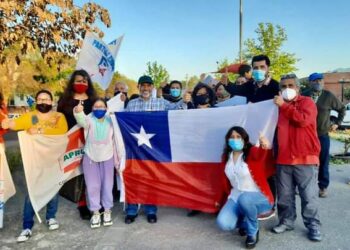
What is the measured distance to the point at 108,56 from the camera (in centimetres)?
560

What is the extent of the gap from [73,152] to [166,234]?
5.46 ft

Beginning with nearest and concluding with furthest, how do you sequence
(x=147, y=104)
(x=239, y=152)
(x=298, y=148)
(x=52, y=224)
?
(x=298, y=148)
(x=239, y=152)
(x=52, y=224)
(x=147, y=104)

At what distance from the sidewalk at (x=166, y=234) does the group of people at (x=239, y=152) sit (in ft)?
0.42

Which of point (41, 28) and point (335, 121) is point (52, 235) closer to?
point (335, 121)

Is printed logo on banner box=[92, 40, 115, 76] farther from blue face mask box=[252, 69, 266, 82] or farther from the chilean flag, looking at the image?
blue face mask box=[252, 69, 266, 82]

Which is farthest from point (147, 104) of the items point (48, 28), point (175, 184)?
point (48, 28)

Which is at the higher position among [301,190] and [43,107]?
[43,107]

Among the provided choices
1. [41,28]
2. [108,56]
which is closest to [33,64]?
[41,28]

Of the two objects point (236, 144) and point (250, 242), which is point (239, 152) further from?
point (250, 242)

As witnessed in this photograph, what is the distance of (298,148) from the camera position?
12.8 ft

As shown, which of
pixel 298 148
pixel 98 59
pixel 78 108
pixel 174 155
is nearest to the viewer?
pixel 298 148

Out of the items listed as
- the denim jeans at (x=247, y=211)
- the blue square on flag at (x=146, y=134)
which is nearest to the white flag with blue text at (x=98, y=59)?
the blue square on flag at (x=146, y=134)

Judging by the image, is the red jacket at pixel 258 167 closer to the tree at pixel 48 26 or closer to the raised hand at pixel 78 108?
the raised hand at pixel 78 108

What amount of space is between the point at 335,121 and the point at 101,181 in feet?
12.6
